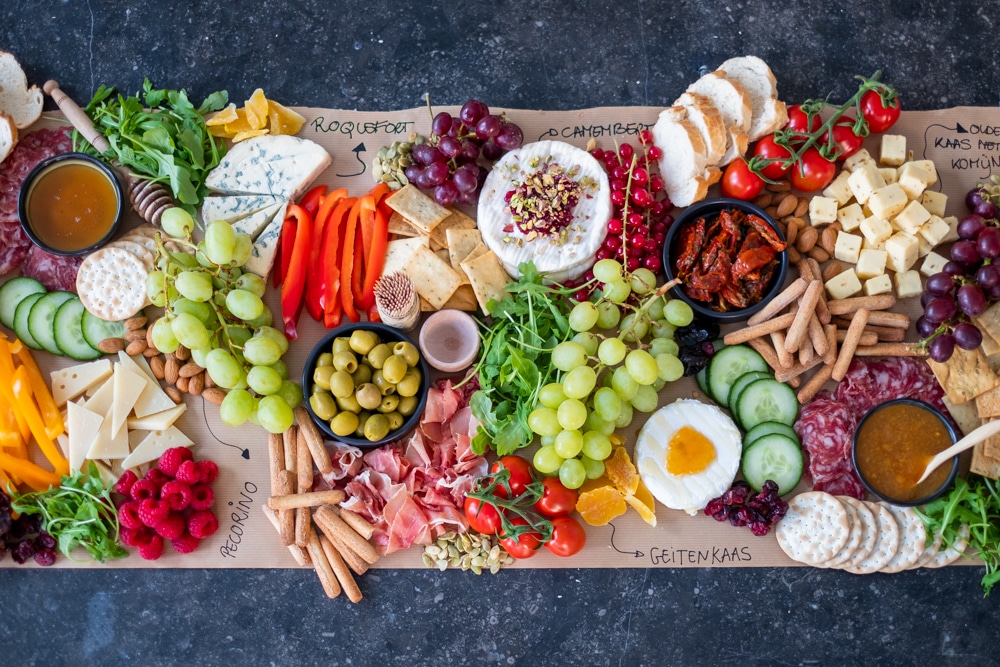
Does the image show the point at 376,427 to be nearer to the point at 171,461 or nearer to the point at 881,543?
the point at 171,461

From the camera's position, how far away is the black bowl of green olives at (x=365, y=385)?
6.48ft

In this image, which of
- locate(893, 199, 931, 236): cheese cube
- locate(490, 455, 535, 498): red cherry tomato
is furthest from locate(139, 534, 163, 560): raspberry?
locate(893, 199, 931, 236): cheese cube

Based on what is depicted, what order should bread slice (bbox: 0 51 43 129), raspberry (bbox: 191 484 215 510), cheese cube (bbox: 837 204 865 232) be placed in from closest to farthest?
raspberry (bbox: 191 484 215 510)
cheese cube (bbox: 837 204 865 232)
bread slice (bbox: 0 51 43 129)

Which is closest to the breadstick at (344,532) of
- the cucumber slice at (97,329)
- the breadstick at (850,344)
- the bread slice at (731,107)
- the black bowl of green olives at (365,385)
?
the black bowl of green olives at (365,385)

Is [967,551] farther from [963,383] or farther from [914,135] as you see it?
[914,135]

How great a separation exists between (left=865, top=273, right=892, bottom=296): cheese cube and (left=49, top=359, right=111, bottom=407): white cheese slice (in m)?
2.19

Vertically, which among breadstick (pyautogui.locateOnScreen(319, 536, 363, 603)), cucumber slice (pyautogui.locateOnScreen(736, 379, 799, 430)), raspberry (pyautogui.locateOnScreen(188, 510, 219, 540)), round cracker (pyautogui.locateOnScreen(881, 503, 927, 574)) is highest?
cucumber slice (pyautogui.locateOnScreen(736, 379, 799, 430))

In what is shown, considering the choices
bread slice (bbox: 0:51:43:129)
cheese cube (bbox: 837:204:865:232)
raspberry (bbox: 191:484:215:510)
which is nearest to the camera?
raspberry (bbox: 191:484:215:510)

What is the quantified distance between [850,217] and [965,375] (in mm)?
537

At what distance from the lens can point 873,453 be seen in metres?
2.04

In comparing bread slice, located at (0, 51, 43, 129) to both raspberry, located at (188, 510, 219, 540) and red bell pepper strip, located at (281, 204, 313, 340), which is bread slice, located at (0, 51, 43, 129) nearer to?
red bell pepper strip, located at (281, 204, 313, 340)

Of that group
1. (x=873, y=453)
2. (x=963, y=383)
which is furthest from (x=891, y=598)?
(x=963, y=383)

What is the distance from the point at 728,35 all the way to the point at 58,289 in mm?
2226

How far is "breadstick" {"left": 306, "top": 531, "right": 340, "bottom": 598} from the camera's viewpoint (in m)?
2.08
